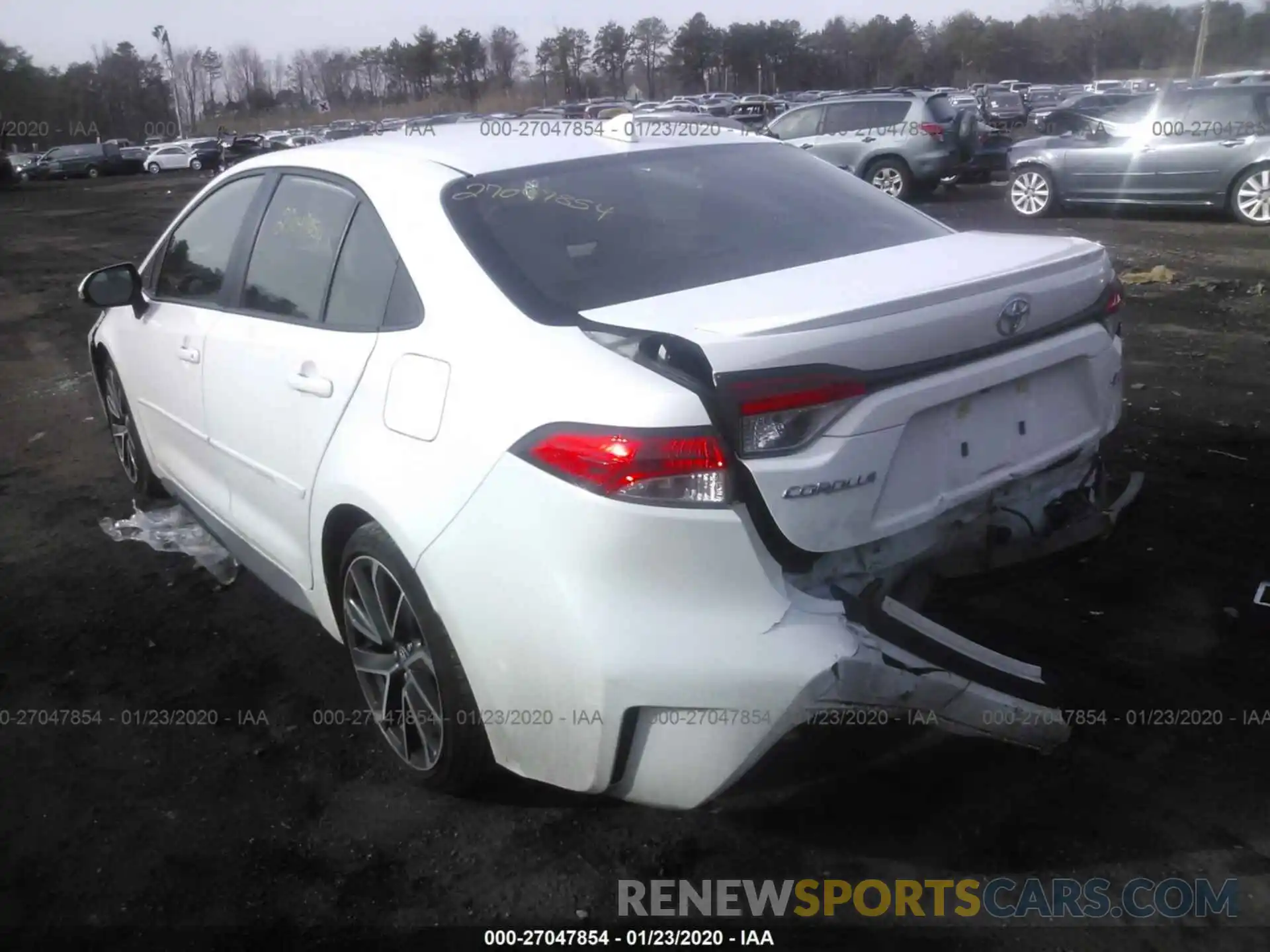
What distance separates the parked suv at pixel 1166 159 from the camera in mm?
12648

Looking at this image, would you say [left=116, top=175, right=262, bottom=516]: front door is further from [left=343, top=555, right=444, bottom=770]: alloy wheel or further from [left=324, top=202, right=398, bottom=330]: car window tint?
[left=343, top=555, right=444, bottom=770]: alloy wheel

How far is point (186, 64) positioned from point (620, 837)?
295 feet

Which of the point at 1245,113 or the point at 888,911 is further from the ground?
the point at 1245,113

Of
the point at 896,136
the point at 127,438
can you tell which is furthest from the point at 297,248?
the point at 896,136

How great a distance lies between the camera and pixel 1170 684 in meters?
3.17

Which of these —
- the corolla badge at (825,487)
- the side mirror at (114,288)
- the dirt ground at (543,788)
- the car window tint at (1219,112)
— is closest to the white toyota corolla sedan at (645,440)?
the corolla badge at (825,487)

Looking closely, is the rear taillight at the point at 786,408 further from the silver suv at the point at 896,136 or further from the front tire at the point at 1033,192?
the silver suv at the point at 896,136

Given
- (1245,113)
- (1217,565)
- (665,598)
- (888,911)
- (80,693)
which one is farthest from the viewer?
(1245,113)

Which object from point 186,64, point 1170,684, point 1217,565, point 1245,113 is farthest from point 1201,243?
point 186,64

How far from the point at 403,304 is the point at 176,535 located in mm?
2511

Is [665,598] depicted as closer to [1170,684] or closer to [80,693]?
[1170,684]

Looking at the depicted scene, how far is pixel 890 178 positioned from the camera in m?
16.5

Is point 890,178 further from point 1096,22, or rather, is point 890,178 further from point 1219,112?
point 1096,22

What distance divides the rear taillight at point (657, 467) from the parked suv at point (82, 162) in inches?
1847
